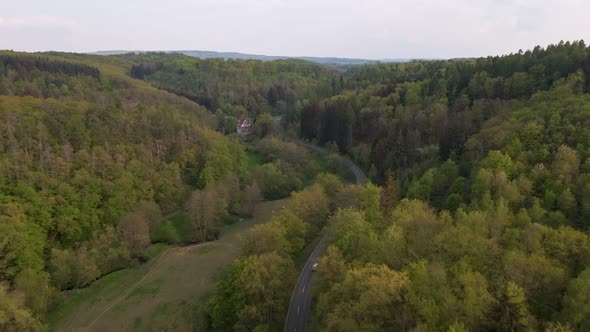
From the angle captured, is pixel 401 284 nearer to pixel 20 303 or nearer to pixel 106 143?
pixel 20 303

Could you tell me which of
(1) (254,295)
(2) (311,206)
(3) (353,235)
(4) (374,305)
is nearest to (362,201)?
(2) (311,206)

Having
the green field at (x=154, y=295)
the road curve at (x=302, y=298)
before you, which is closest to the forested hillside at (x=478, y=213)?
the road curve at (x=302, y=298)

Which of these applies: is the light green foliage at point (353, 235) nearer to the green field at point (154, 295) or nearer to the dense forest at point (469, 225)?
the dense forest at point (469, 225)

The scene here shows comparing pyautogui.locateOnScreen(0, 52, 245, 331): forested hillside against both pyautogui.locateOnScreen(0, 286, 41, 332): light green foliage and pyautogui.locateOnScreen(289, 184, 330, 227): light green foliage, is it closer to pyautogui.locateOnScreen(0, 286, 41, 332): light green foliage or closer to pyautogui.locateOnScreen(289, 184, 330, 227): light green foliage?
pyautogui.locateOnScreen(0, 286, 41, 332): light green foliage

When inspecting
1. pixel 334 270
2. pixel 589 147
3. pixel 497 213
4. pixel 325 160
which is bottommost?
pixel 325 160

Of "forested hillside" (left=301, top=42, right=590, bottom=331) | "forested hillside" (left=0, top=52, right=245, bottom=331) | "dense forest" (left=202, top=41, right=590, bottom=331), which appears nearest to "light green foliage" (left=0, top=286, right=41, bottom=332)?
"forested hillside" (left=0, top=52, right=245, bottom=331)

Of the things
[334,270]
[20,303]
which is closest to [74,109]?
[20,303]

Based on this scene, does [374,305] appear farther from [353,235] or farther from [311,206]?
[311,206]
